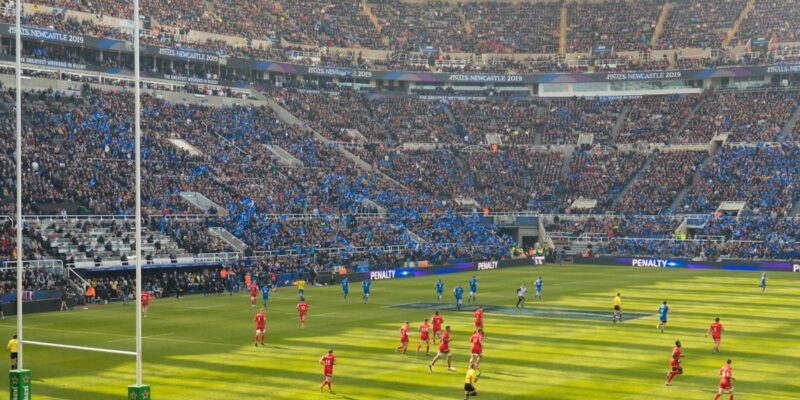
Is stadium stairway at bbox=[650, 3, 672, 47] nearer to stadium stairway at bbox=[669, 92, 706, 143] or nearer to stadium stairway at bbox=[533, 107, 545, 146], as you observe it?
stadium stairway at bbox=[669, 92, 706, 143]

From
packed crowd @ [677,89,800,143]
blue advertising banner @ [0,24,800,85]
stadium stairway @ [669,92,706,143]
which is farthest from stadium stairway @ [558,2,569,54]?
packed crowd @ [677,89,800,143]

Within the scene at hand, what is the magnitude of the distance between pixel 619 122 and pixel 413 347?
81275 millimetres

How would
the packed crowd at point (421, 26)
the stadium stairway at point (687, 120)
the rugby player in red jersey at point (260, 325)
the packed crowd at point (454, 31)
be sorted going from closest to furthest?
the rugby player in red jersey at point (260, 325)
the stadium stairway at point (687, 120)
the packed crowd at point (454, 31)
the packed crowd at point (421, 26)

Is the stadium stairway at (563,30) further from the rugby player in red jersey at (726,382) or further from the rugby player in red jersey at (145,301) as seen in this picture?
the rugby player in red jersey at (726,382)

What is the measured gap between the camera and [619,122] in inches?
4592

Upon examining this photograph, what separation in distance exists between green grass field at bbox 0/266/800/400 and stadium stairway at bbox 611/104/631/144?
171 ft

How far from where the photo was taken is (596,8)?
13362 centimetres

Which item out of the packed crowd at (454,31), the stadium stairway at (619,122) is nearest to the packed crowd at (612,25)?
the packed crowd at (454,31)

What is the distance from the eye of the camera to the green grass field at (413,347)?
31672 millimetres

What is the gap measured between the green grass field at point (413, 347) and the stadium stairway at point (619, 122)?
2053 inches

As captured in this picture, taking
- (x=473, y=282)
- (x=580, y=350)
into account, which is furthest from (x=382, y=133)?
(x=580, y=350)

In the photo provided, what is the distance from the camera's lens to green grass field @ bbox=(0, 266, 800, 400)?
31.7 m

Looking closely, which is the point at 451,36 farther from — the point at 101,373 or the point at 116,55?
the point at 101,373

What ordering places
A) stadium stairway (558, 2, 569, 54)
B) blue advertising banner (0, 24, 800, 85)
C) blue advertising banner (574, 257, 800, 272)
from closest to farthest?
blue advertising banner (574, 257, 800, 272) → blue advertising banner (0, 24, 800, 85) → stadium stairway (558, 2, 569, 54)
